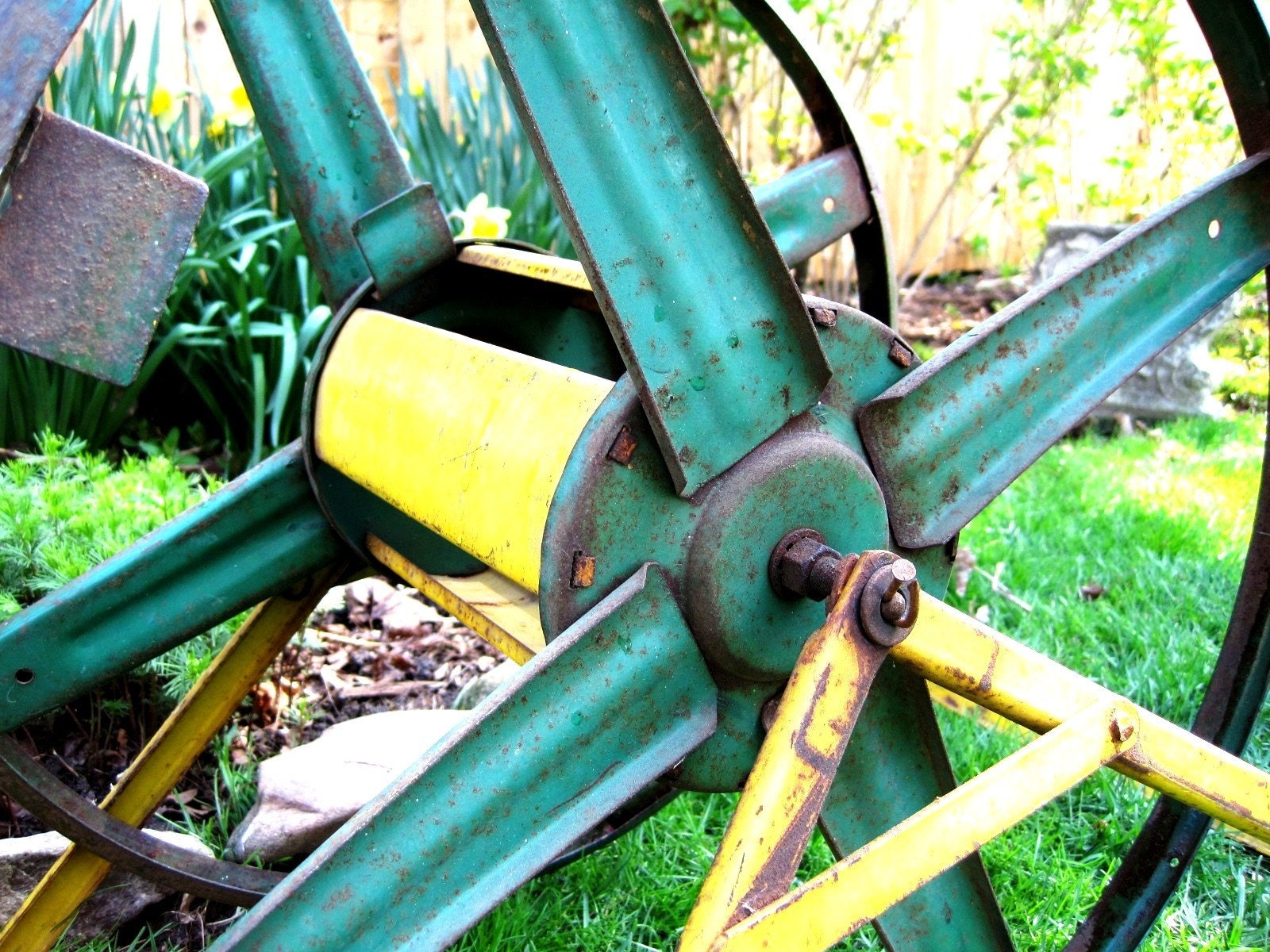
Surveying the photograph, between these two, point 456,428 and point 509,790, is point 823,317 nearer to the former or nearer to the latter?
point 456,428

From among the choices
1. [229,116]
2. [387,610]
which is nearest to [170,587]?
[387,610]

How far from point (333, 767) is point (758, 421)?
45.3 inches

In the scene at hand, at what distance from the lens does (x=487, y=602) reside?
1.48 meters

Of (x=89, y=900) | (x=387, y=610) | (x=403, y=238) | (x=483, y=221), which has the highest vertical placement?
(x=403, y=238)

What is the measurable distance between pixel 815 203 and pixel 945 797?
0.91 m

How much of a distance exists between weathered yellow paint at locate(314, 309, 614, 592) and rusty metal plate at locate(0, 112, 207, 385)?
0.37m

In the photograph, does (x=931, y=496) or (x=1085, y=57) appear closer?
(x=931, y=496)

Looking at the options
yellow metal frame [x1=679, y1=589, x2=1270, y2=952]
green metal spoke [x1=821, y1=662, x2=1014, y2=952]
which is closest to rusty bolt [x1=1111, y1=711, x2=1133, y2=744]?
yellow metal frame [x1=679, y1=589, x2=1270, y2=952]

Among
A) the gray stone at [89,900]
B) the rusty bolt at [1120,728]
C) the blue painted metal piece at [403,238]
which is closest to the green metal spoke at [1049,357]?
the rusty bolt at [1120,728]

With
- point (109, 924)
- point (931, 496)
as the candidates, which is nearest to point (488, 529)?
point (931, 496)

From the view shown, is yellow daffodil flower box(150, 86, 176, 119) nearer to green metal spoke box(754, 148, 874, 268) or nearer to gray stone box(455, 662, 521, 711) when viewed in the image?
gray stone box(455, 662, 521, 711)

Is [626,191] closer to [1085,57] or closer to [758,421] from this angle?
[758,421]

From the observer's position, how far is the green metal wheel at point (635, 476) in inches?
40.3

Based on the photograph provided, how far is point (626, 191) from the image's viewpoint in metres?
1.05
